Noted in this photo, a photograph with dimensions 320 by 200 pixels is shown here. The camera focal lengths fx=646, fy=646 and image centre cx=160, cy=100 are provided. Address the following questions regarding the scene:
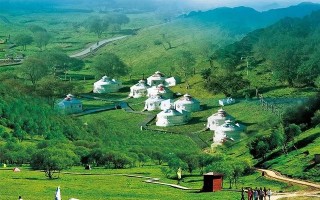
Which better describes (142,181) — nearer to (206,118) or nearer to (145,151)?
(145,151)

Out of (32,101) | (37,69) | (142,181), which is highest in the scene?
(37,69)

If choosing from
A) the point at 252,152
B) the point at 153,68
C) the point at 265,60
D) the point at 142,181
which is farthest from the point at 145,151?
the point at 153,68

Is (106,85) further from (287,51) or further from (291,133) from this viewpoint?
(291,133)

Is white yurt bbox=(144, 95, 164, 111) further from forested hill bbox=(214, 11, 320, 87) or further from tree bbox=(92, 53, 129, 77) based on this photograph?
tree bbox=(92, 53, 129, 77)

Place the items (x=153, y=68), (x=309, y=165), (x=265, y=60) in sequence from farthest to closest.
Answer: (x=153, y=68) < (x=265, y=60) < (x=309, y=165)

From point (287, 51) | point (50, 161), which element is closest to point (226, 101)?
point (287, 51)

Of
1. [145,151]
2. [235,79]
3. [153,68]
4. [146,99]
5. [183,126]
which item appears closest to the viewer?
[145,151]

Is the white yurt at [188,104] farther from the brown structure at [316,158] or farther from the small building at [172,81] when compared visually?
the brown structure at [316,158]

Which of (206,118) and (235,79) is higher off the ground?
(235,79)
